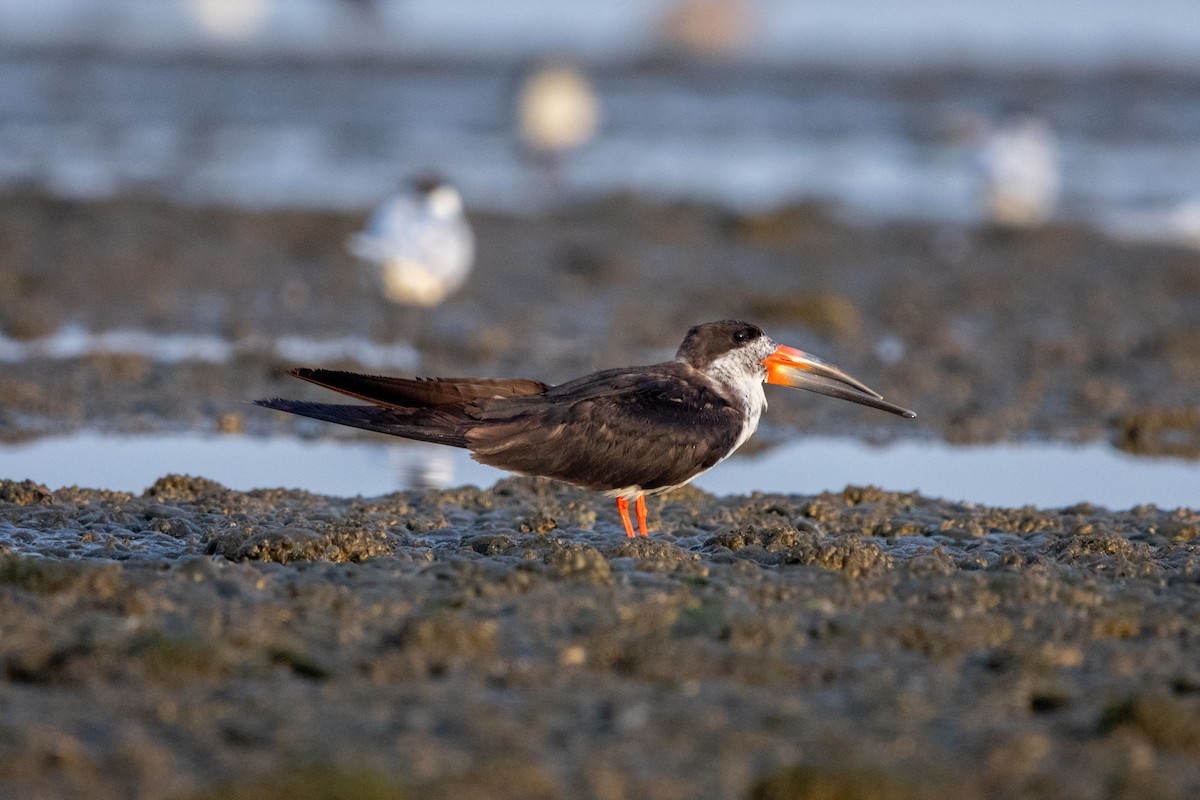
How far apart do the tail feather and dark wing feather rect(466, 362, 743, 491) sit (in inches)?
3.4

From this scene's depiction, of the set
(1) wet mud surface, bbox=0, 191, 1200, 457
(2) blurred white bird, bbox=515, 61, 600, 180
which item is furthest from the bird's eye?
(2) blurred white bird, bbox=515, 61, 600, 180

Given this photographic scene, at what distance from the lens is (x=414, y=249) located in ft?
36.6

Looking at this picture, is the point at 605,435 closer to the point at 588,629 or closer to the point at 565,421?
the point at 565,421

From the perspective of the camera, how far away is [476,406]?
624cm

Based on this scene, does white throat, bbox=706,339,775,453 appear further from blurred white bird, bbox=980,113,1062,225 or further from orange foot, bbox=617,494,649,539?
blurred white bird, bbox=980,113,1062,225

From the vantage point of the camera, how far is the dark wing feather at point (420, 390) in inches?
243

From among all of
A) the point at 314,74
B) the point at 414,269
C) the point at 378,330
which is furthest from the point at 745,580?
the point at 314,74

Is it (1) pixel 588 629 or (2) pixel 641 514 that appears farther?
(2) pixel 641 514

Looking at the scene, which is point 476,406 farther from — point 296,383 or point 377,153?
point 377,153

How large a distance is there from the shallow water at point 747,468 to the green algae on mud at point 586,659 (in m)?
1.33

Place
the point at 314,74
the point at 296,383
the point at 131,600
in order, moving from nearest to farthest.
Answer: the point at 131,600 < the point at 296,383 < the point at 314,74

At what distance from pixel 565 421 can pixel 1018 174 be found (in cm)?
1280

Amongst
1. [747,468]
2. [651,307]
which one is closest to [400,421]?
[747,468]

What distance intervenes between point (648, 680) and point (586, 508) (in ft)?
8.48
